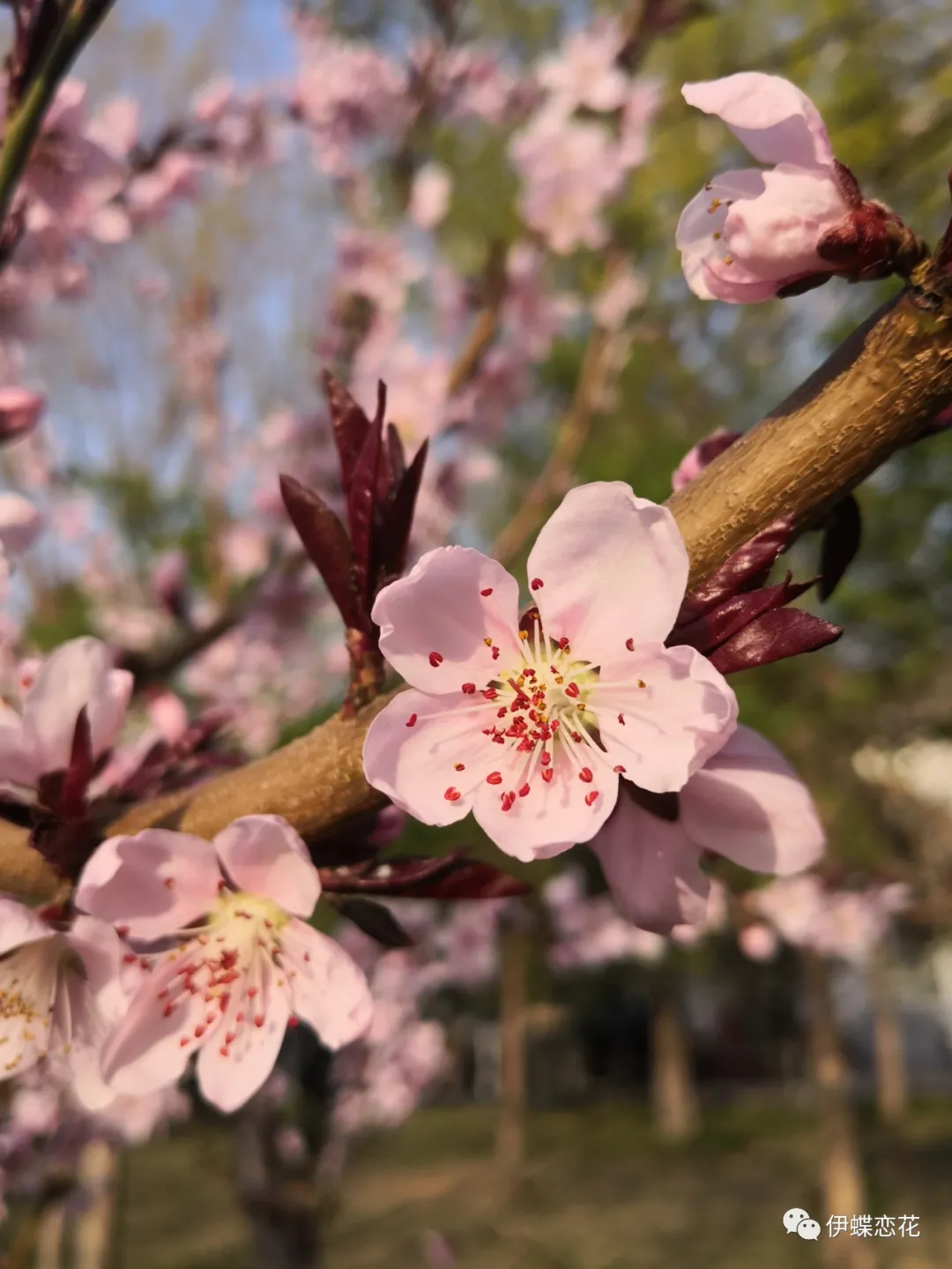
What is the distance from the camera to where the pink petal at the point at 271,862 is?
73 centimetres

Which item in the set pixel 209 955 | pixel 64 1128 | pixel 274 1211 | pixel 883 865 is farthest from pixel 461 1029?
pixel 209 955

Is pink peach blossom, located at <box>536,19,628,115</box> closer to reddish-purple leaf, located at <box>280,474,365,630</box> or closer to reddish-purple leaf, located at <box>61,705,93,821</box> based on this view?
reddish-purple leaf, located at <box>280,474,365,630</box>

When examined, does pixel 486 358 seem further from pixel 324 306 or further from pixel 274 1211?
pixel 274 1211

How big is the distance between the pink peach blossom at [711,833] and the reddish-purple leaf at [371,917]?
0.60 feet

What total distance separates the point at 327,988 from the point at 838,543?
1.87 feet

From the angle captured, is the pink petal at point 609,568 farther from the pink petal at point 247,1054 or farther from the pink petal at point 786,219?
the pink petal at point 247,1054

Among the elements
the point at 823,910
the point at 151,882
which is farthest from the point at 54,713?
the point at 823,910

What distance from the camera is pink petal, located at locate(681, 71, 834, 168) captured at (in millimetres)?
687

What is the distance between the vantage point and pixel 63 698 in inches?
32.3

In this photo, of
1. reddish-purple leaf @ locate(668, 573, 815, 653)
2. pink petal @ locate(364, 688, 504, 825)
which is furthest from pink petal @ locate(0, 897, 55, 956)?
reddish-purple leaf @ locate(668, 573, 815, 653)

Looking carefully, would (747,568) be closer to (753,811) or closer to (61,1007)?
(753,811)

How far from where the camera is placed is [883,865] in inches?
233

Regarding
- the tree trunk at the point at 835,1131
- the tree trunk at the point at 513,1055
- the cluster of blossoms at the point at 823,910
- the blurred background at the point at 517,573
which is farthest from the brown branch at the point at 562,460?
the tree trunk at the point at 513,1055

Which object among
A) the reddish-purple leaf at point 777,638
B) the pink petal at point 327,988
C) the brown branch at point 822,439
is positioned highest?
the brown branch at point 822,439
